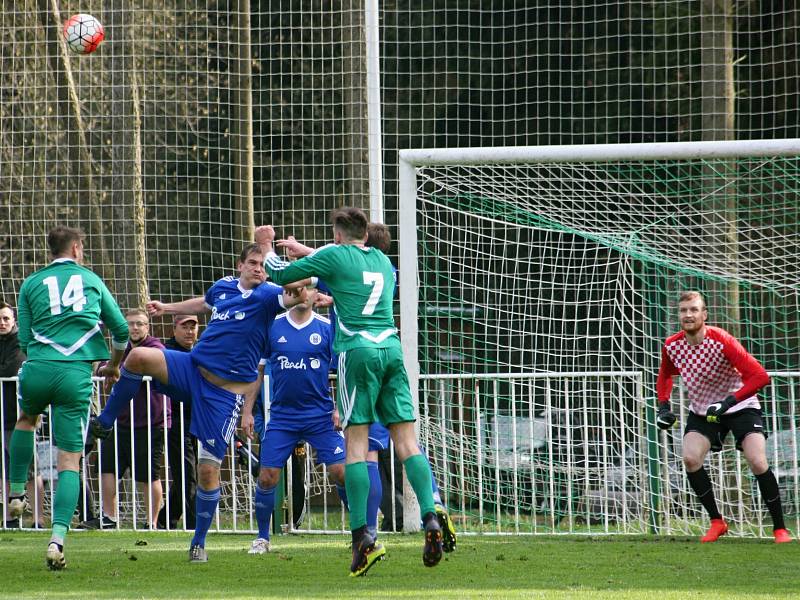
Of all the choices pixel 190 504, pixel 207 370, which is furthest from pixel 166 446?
pixel 207 370

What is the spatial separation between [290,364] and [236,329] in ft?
2.58

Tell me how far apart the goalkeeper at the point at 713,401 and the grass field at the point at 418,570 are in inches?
16.7

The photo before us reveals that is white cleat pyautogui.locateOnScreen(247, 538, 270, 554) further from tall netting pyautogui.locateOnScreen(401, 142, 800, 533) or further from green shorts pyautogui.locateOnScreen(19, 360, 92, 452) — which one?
tall netting pyautogui.locateOnScreen(401, 142, 800, 533)

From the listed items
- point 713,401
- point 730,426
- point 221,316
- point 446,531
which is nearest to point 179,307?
point 221,316

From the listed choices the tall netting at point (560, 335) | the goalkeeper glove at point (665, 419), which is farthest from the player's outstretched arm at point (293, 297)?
the goalkeeper glove at point (665, 419)

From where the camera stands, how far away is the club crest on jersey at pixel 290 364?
8695mm

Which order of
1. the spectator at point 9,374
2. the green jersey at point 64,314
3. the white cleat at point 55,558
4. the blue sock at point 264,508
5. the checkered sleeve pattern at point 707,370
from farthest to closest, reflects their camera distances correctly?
the spectator at point 9,374 < the checkered sleeve pattern at point 707,370 < the blue sock at point 264,508 < the green jersey at point 64,314 < the white cleat at point 55,558

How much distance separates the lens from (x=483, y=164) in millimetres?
10070

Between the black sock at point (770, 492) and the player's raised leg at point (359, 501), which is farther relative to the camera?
the black sock at point (770, 492)

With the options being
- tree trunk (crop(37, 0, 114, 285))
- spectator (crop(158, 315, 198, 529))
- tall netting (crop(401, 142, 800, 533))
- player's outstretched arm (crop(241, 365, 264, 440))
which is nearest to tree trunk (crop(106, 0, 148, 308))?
tree trunk (crop(37, 0, 114, 285))

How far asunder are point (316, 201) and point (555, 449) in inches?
216

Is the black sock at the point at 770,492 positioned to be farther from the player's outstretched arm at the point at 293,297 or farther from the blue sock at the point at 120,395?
the blue sock at the point at 120,395

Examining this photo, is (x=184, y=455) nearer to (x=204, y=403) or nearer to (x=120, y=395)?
(x=120, y=395)

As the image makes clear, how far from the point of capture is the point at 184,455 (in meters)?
10.7
